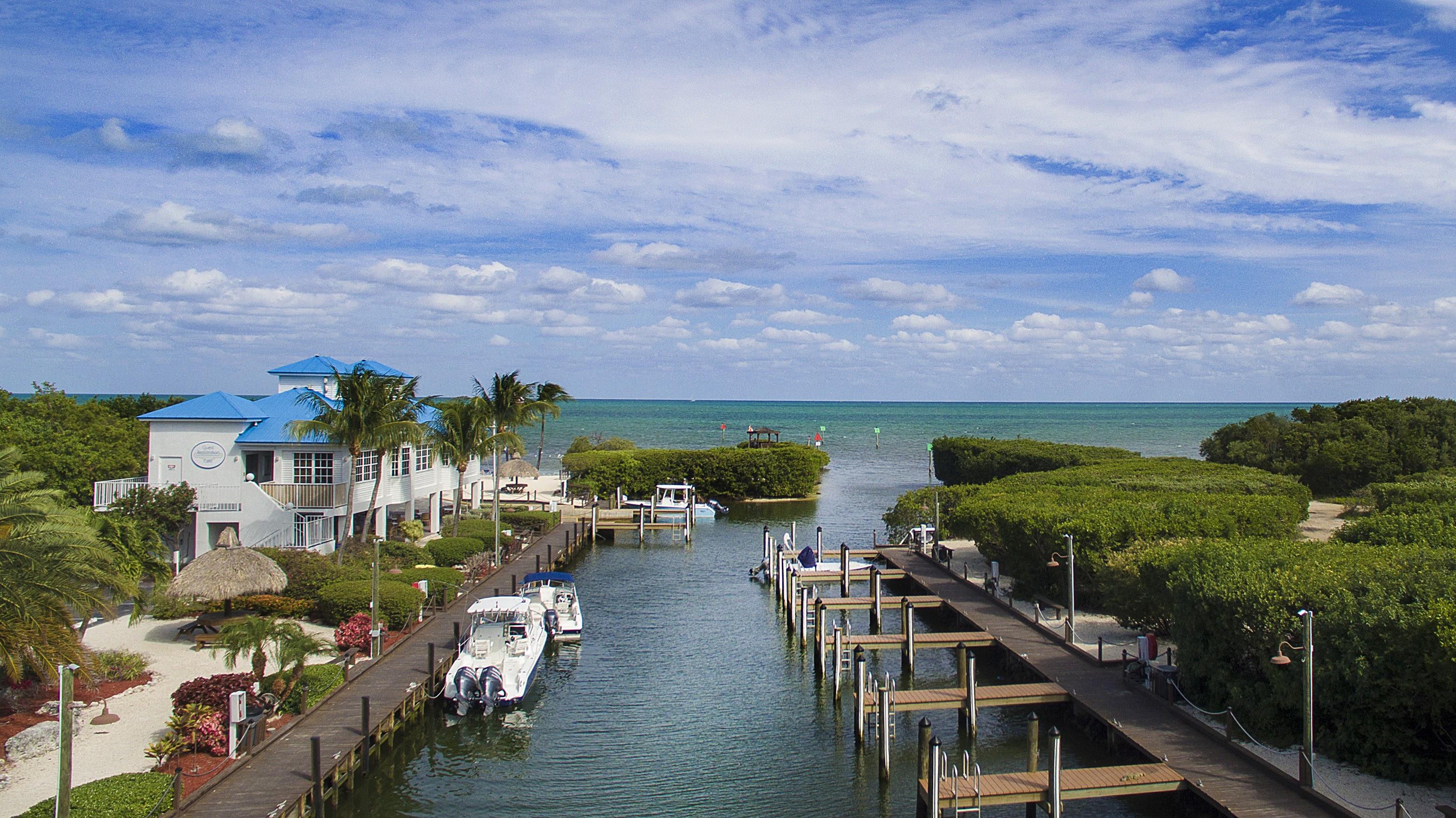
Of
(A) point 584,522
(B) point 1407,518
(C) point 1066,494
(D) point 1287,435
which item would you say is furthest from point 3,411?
(D) point 1287,435

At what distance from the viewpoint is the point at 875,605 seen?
34969mm

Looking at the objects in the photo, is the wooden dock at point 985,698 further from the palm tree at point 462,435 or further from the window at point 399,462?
the palm tree at point 462,435

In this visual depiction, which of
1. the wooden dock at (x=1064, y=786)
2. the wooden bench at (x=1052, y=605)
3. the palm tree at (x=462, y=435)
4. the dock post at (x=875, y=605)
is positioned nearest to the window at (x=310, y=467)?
the palm tree at (x=462, y=435)

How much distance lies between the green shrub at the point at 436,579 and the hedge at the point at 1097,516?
19638 mm

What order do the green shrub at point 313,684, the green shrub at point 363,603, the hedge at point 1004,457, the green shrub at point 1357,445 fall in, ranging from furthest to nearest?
the hedge at point 1004,457 < the green shrub at point 1357,445 < the green shrub at point 363,603 < the green shrub at point 313,684

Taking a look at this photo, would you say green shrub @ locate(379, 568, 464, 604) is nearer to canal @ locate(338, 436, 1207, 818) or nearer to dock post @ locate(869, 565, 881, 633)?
canal @ locate(338, 436, 1207, 818)

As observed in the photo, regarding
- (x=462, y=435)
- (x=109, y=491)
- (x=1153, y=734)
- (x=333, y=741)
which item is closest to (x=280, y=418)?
(x=109, y=491)

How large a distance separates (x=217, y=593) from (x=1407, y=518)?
33.7 m

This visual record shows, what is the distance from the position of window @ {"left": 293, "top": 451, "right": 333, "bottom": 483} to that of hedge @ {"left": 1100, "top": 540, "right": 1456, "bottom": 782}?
103ft

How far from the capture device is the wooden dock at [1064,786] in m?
17.7

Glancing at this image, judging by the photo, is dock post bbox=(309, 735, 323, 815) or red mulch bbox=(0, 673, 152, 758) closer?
dock post bbox=(309, 735, 323, 815)

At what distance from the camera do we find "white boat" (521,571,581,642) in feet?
109

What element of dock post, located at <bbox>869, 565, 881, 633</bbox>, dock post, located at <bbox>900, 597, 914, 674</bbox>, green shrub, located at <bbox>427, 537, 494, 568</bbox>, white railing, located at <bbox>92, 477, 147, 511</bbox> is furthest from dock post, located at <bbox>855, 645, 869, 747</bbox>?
white railing, located at <bbox>92, 477, 147, 511</bbox>

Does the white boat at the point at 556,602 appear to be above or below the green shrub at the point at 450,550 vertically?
below
